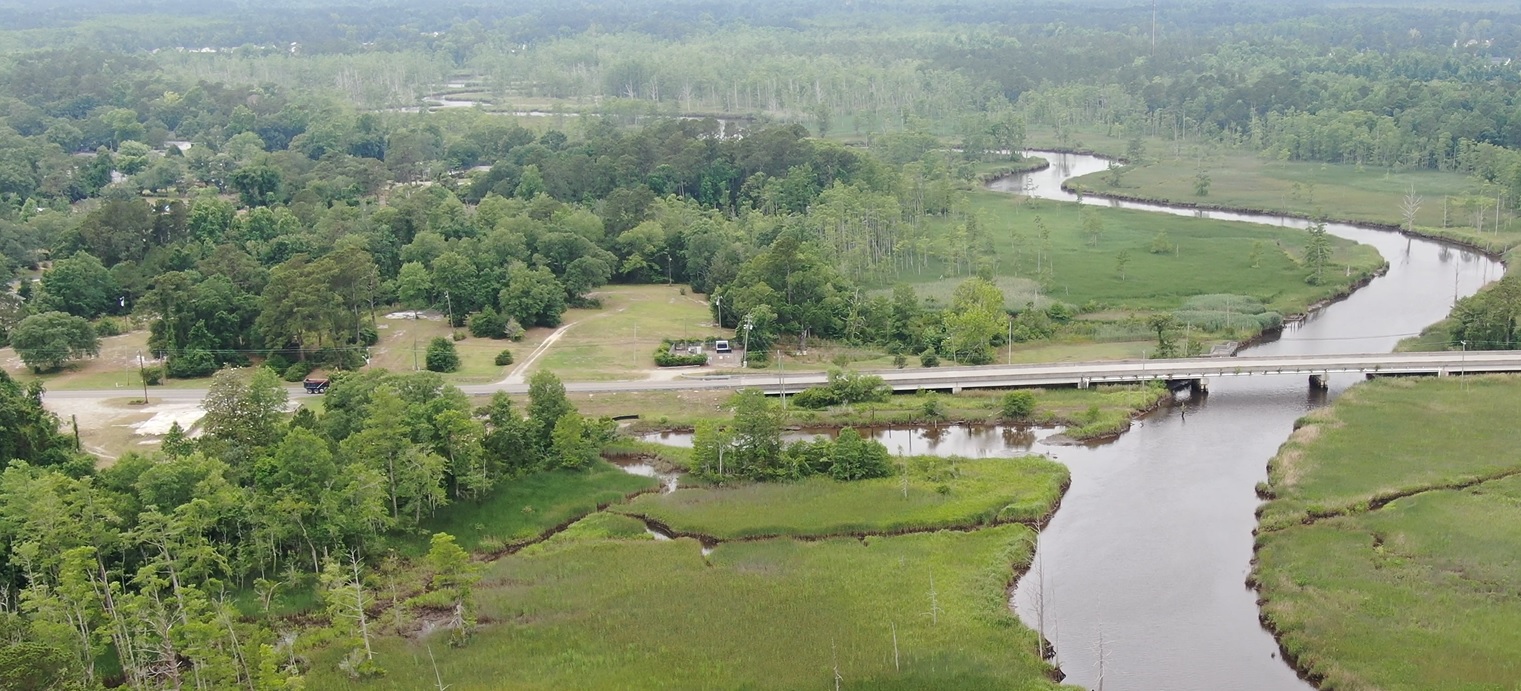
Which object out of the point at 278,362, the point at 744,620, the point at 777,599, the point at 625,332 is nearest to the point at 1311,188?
the point at 625,332

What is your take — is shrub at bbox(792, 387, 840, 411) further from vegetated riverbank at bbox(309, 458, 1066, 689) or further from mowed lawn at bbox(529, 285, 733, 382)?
vegetated riverbank at bbox(309, 458, 1066, 689)

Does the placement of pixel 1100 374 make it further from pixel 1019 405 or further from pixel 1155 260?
pixel 1155 260

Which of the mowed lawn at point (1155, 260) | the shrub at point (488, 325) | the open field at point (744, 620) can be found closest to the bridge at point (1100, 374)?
the shrub at point (488, 325)

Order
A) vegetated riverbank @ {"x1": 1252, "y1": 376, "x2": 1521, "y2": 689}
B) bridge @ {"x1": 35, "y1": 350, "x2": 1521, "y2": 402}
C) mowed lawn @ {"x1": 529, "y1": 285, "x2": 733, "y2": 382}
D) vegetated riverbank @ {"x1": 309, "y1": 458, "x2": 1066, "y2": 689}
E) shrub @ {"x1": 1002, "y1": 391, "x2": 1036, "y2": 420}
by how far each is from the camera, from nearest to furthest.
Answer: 1. vegetated riverbank @ {"x1": 309, "y1": 458, "x2": 1066, "y2": 689}
2. vegetated riverbank @ {"x1": 1252, "y1": 376, "x2": 1521, "y2": 689}
3. shrub @ {"x1": 1002, "y1": 391, "x2": 1036, "y2": 420}
4. bridge @ {"x1": 35, "y1": 350, "x2": 1521, "y2": 402}
5. mowed lawn @ {"x1": 529, "y1": 285, "x2": 733, "y2": 382}

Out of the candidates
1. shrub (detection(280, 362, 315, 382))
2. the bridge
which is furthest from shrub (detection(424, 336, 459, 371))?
shrub (detection(280, 362, 315, 382))

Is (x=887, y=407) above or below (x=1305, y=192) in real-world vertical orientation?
below

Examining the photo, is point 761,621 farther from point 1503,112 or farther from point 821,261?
point 1503,112
